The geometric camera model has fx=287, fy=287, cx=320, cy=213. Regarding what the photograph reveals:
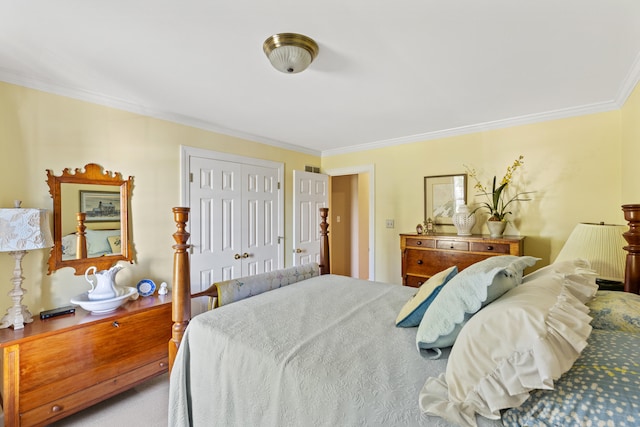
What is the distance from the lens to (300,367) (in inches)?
41.7

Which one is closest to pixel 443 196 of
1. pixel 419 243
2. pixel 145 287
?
pixel 419 243

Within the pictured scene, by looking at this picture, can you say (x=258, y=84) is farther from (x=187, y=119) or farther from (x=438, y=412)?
(x=438, y=412)

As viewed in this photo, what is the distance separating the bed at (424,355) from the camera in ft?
2.42

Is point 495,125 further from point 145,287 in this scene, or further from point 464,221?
point 145,287

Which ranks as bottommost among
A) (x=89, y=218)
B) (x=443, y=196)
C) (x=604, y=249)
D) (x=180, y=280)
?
(x=180, y=280)

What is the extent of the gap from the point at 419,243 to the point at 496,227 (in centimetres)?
76

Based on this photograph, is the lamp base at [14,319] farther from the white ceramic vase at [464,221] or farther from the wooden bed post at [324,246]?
the white ceramic vase at [464,221]

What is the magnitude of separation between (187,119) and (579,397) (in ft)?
11.1

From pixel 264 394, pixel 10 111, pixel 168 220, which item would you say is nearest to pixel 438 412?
pixel 264 394

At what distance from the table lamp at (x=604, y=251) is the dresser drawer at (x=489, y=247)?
0.76 meters

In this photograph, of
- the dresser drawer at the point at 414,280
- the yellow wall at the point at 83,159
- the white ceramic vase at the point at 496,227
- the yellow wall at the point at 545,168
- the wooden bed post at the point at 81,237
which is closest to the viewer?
the yellow wall at the point at 83,159

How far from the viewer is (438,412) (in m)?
0.77

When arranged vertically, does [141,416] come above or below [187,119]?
below

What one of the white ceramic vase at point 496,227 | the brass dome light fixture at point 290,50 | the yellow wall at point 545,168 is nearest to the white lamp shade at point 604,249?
the white ceramic vase at point 496,227
